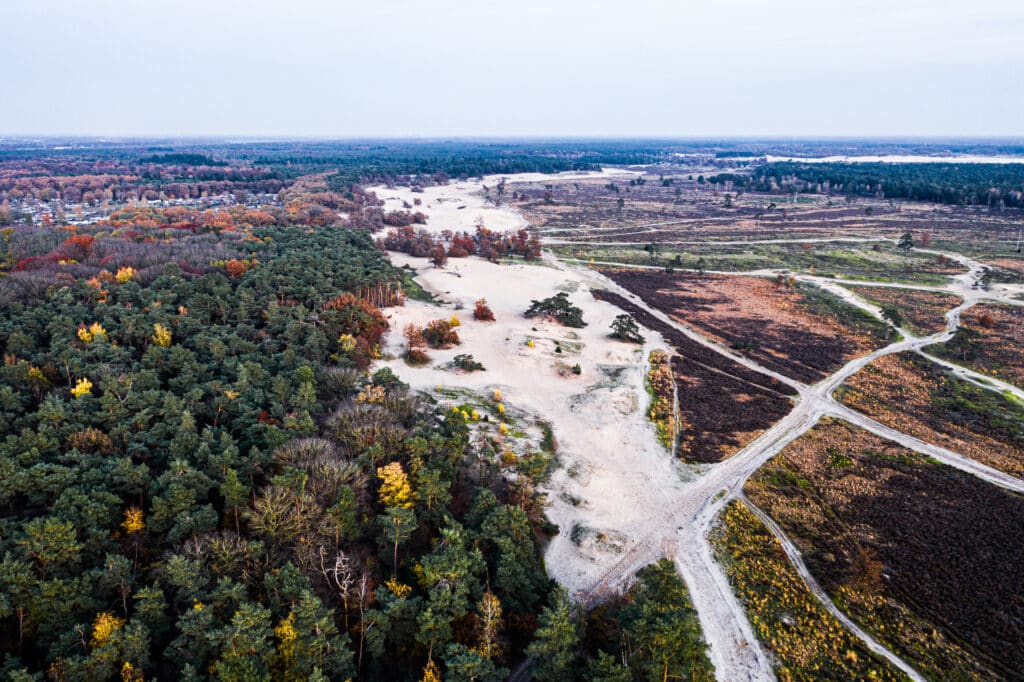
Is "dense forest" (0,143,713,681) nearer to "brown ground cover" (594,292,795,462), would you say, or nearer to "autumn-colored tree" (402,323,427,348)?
"autumn-colored tree" (402,323,427,348)

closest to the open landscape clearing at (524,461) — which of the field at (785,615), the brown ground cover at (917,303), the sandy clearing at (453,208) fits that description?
the field at (785,615)

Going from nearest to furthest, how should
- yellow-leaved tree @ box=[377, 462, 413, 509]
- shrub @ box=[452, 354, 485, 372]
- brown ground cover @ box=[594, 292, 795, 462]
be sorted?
yellow-leaved tree @ box=[377, 462, 413, 509] → brown ground cover @ box=[594, 292, 795, 462] → shrub @ box=[452, 354, 485, 372]

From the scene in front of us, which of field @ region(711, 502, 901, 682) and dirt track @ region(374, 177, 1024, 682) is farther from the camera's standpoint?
dirt track @ region(374, 177, 1024, 682)

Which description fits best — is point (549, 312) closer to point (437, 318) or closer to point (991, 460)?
point (437, 318)

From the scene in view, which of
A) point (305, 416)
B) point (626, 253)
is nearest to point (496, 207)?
point (626, 253)

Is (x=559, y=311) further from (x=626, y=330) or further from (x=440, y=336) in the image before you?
(x=440, y=336)

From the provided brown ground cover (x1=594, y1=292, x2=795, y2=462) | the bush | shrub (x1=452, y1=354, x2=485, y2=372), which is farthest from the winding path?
shrub (x1=452, y1=354, x2=485, y2=372)
